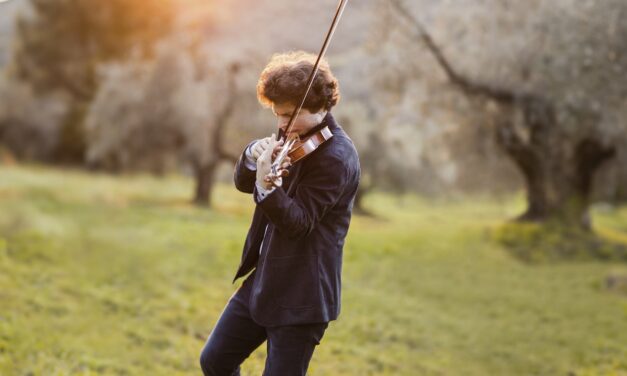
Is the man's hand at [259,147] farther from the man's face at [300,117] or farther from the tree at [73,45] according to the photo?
the tree at [73,45]

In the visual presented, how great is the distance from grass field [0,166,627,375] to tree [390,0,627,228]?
66.4 inches

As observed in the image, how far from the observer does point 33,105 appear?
105 ft

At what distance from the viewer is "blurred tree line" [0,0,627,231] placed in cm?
1257

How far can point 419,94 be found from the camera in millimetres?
16938

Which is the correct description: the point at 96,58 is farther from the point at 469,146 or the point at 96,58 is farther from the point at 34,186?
the point at 469,146

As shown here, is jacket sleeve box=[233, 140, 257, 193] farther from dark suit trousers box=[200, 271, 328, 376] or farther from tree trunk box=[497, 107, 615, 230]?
tree trunk box=[497, 107, 615, 230]

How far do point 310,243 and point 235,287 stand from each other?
6509 mm

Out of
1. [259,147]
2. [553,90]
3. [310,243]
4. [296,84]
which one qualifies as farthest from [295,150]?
[553,90]

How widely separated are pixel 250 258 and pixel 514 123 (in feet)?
45.3

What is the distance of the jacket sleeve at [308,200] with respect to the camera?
9.55 ft

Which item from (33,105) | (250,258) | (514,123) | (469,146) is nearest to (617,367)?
(250,258)

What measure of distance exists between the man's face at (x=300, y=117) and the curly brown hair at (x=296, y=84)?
21 millimetres

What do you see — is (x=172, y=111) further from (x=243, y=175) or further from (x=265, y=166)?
(x=265, y=166)

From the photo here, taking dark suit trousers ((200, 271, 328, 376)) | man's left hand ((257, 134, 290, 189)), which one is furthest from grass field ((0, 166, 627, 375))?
man's left hand ((257, 134, 290, 189))
